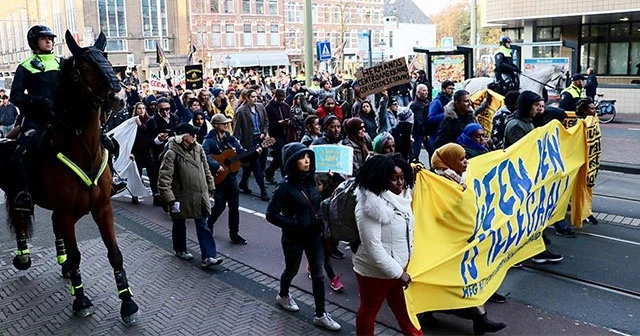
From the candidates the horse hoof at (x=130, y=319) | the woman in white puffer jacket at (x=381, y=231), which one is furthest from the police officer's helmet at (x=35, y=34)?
the woman in white puffer jacket at (x=381, y=231)

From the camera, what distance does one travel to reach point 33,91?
673 centimetres

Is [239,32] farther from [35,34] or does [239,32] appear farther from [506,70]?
[35,34]

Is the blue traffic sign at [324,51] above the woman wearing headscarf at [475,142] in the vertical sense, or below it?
above

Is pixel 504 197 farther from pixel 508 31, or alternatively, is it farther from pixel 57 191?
pixel 508 31

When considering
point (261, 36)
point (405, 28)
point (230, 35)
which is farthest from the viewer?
point (405, 28)

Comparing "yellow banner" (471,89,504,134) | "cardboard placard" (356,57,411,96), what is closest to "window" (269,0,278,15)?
"yellow banner" (471,89,504,134)

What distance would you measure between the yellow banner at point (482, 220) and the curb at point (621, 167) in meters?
6.39

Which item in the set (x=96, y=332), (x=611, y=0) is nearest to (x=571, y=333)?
(x=96, y=332)

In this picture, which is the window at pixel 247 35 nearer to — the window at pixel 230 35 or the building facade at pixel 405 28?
the window at pixel 230 35

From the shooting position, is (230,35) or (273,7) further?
(273,7)

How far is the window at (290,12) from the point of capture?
65625 millimetres

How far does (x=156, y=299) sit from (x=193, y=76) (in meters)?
9.94

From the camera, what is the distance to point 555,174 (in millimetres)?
7445


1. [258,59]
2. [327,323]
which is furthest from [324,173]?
[258,59]
